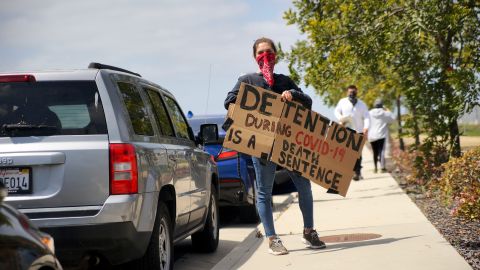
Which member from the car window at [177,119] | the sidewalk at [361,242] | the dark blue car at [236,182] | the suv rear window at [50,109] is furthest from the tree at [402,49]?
the suv rear window at [50,109]

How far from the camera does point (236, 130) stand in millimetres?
8125

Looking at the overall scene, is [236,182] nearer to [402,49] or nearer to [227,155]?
[227,155]

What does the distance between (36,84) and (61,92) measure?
8.0 inches

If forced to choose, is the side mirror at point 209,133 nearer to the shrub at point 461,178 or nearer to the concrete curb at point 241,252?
the concrete curb at point 241,252

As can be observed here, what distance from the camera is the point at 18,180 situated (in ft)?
18.8

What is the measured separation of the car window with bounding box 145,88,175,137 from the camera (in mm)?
7294

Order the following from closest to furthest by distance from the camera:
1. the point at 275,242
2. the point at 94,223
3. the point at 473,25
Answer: the point at 94,223 → the point at 275,242 → the point at 473,25

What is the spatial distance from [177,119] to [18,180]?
2684 mm

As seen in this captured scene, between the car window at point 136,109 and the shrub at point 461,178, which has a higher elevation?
the car window at point 136,109

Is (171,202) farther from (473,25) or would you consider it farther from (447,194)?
(473,25)

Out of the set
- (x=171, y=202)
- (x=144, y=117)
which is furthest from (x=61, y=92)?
(x=171, y=202)

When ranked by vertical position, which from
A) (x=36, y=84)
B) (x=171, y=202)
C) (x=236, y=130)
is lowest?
(x=171, y=202)

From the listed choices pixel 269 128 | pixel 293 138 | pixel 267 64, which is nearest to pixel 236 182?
pixel 293 138

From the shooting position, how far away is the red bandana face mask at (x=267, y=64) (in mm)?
8062
